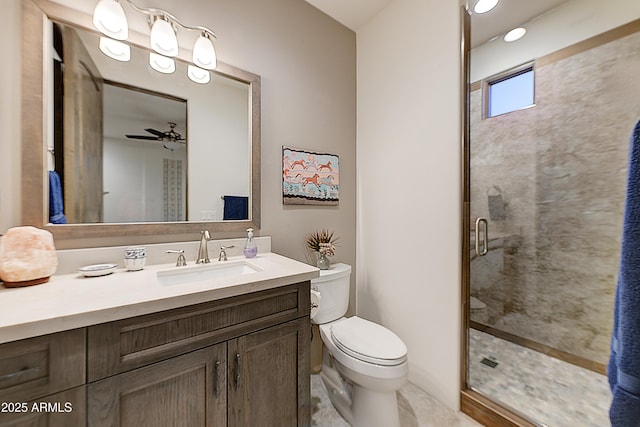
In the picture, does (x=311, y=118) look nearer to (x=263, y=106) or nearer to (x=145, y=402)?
(x=263, y=106)

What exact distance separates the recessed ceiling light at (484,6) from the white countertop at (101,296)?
183cm

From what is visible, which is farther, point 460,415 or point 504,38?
point 504,38

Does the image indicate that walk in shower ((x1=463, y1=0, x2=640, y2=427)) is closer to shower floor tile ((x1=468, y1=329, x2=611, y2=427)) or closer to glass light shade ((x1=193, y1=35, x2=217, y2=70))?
shower floor tile ((x1=468, y1=329, x2=611, y2=427))

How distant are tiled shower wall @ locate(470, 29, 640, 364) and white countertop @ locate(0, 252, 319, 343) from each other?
4.94 feet

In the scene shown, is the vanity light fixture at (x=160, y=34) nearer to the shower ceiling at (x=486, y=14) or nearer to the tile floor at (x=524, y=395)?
the shower ceiling at (x=486, y=14)

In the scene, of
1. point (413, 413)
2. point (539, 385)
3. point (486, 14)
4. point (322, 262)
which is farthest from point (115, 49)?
point (539, 385)

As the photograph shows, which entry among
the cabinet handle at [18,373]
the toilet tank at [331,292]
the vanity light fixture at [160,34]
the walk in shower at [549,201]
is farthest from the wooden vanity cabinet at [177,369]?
the vanity light fixture at [160,34]

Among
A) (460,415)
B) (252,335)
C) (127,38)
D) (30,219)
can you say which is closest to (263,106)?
(127,38)

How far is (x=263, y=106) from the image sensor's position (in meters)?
1.54

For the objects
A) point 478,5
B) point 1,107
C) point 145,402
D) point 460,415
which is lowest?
point 460,415

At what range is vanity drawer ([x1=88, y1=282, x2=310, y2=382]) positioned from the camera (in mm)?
656

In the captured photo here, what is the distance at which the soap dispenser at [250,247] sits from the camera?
1.37 meters

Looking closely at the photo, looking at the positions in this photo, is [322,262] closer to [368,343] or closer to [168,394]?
[368,343]

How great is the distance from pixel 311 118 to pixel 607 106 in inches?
76.1
